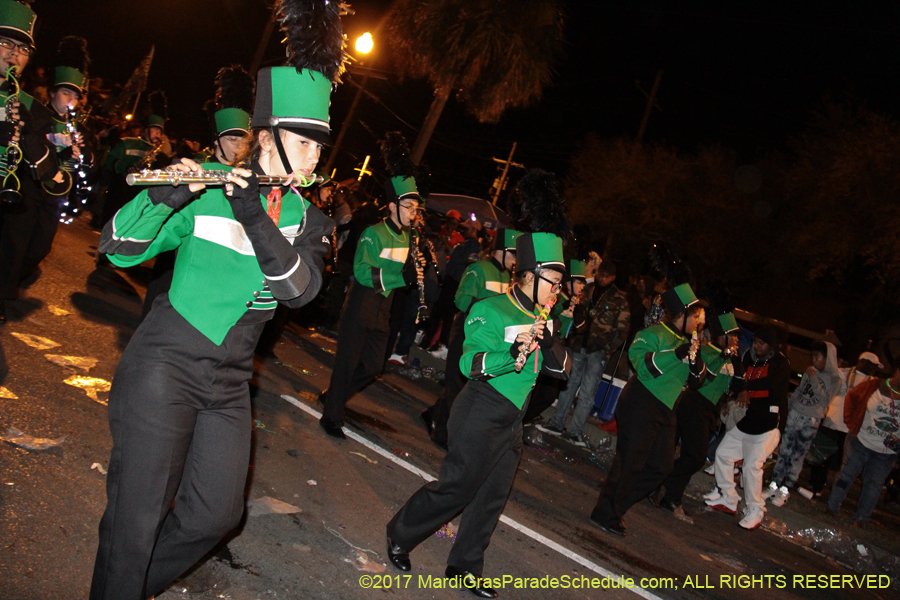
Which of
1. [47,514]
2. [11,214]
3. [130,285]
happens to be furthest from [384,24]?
[47,514]

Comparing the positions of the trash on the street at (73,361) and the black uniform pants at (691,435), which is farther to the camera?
the black uniform pants at (691,435)

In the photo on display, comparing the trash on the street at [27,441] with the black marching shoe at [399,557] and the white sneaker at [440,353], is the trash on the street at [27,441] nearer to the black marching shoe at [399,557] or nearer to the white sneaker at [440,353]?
the black marching shoe at [399,557]

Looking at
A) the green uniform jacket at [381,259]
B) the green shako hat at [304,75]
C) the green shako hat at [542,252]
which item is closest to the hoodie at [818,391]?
the green uniform jacket at [381,259]

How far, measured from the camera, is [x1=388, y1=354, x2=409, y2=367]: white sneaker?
11930mm

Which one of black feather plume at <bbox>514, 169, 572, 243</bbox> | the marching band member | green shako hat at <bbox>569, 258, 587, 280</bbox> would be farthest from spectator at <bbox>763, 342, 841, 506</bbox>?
the marching band member

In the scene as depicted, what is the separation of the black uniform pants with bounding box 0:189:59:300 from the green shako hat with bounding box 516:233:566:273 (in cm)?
493

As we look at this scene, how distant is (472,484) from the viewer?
14.3ft

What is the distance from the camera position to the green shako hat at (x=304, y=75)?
9.61 feet

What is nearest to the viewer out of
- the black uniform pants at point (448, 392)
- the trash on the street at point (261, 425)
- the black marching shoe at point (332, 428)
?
the trash on the street at point (261, 425)

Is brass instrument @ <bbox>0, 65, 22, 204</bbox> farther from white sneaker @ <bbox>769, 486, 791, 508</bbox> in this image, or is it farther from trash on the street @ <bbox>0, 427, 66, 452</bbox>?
white sneaker @ <bbox>769, 486, 791, 508</bbox>

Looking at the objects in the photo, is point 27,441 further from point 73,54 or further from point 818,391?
point 818,391

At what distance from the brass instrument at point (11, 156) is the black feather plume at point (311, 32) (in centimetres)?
354

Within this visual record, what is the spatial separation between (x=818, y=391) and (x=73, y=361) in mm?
10248

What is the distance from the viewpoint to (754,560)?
7637mm
